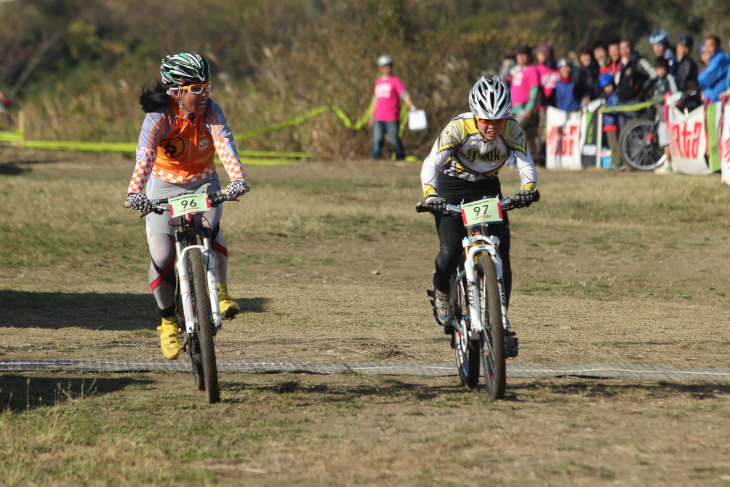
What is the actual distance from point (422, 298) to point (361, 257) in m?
2.62

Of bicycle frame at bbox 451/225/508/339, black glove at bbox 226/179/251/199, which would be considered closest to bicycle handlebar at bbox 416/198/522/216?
bicycle frame at bbox 451/225/508/339

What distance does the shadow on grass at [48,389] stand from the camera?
19.0ft

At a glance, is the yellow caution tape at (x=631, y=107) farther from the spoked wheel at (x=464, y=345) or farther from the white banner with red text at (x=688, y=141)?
the spoked wheel at (x=464, y=345)

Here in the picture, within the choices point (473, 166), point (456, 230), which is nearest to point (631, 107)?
point (473, 166)

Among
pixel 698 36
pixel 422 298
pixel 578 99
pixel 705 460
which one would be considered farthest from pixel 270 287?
pixel 698 36

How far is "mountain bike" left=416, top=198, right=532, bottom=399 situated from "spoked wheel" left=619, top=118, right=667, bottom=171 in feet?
39.3

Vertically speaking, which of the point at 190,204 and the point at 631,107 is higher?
the point at 631,107

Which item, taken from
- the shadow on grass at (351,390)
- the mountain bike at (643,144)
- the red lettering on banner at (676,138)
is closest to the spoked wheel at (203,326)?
the shadow on grass at (351,390)

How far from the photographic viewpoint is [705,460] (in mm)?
4562

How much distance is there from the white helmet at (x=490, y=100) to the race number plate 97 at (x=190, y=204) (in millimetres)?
1736

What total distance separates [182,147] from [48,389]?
1.73m

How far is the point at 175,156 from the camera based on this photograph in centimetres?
661

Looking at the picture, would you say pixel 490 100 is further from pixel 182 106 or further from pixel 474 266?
pixel 182 106

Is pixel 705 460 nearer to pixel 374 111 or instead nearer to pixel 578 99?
pixel 578 99
